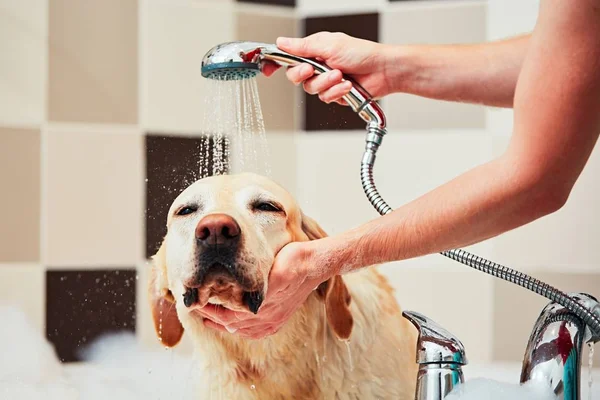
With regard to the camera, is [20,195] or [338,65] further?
[20,195]

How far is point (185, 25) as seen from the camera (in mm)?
1875

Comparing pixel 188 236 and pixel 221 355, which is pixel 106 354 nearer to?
pixel 221 355

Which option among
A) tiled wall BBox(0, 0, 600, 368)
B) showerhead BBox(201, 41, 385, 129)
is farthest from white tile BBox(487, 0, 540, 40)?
showerhead BBox(201, 41, 385, 129)

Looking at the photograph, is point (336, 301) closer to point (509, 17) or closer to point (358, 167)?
point (358, 167)

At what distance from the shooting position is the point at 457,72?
4.88ft

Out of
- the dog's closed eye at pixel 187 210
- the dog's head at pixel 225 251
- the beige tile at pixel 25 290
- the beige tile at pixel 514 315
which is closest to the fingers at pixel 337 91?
the dog's head at pixel 225 251

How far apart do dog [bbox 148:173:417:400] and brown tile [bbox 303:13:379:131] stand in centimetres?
44

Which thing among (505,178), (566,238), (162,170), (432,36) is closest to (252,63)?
(505,178)

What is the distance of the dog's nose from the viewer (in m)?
1.17

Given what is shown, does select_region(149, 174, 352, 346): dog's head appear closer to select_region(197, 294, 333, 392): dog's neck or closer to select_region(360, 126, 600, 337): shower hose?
select_region(197, 294, 333, 392): dog's neck

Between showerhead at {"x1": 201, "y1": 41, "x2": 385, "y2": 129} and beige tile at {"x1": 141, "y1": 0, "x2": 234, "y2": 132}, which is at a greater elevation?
beige tile at {"x1": 141, "y1": 0, "x2": 234, "y2": 132}

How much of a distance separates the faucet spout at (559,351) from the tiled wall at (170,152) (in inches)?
33.1

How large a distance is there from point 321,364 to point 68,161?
2.77ft

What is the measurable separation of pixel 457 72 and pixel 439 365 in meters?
0.71
